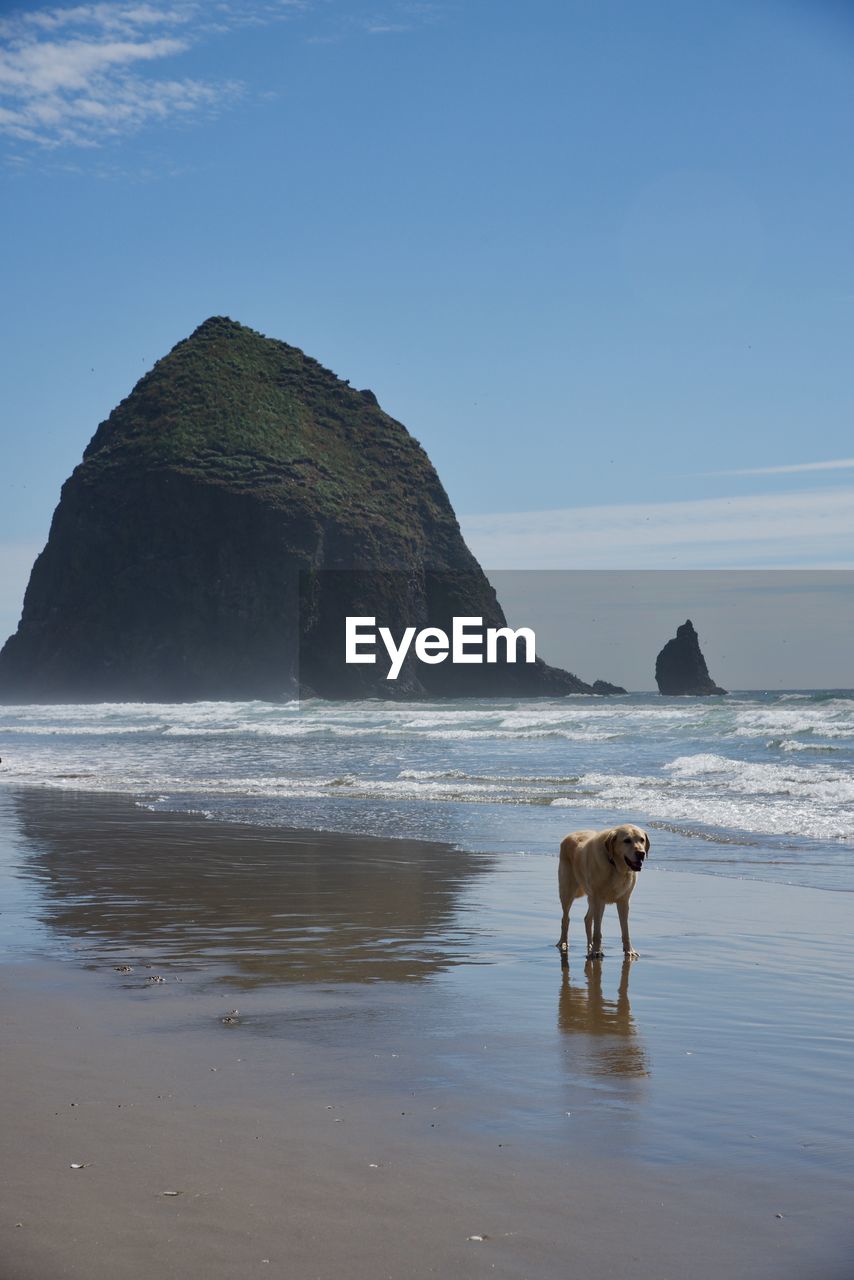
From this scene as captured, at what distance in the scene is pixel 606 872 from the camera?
291 inches

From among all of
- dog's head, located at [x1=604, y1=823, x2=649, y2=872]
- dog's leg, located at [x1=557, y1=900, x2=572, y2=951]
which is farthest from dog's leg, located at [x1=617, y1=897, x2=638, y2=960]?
dog's leg, located at [x1=557, y1=900, x2=572, y2=951]

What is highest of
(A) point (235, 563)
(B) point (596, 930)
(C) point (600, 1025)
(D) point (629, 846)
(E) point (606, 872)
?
(A) point (235, 563)

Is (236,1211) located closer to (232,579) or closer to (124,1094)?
(124,1094)

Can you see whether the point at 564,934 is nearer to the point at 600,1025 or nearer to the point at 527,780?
the point at 600,1025

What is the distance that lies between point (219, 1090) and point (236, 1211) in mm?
1173

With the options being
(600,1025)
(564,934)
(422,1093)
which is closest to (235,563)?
(564,934)

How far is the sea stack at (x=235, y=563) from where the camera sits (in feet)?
294

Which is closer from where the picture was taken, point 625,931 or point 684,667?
point 625,931

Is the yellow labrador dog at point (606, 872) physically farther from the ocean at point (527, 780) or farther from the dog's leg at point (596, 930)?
the ocean at point (527, 780)

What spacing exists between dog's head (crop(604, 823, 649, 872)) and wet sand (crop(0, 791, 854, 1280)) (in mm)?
621

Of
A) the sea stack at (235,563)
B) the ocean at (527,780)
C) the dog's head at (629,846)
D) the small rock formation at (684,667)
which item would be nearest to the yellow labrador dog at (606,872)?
the dog's head at (629,846)

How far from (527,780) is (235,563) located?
7208cm

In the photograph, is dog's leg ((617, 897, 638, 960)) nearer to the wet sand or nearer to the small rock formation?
the wet sand

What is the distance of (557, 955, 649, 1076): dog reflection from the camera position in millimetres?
5184
